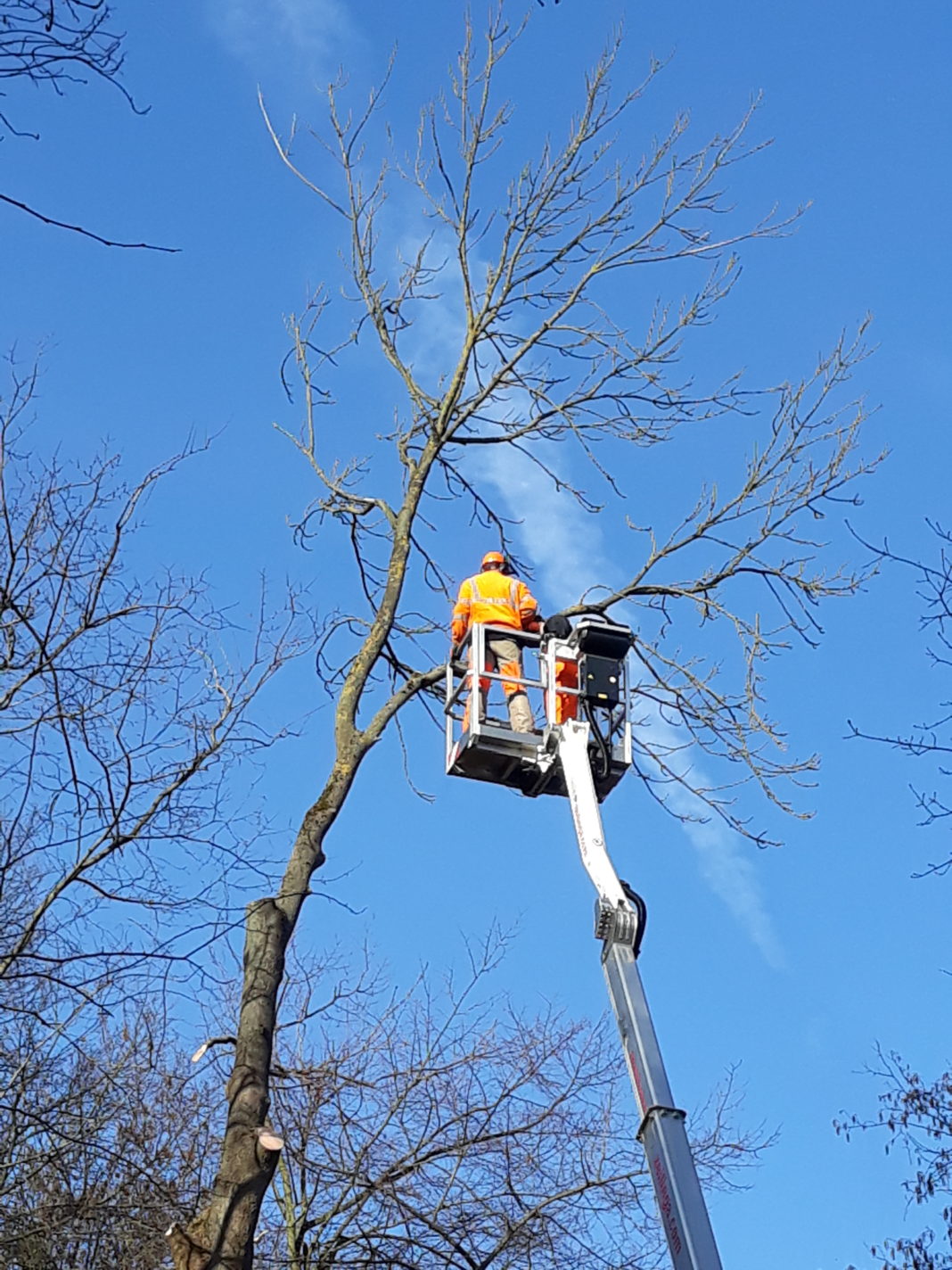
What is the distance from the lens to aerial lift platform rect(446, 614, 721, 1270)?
668cm

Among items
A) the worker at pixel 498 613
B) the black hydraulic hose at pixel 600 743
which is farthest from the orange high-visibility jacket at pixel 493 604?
the black hydraulic hose at pixel 600 743

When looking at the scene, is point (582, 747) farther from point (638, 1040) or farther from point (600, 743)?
point (638, 1040)

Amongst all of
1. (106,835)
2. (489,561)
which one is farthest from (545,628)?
(106,835)

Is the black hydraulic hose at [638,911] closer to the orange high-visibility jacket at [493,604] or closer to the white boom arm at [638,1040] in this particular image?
the white boom arm at [638,1040]

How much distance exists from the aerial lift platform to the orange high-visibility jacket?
0.67ft

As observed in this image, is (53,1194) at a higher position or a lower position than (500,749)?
lower

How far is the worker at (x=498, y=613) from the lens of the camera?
872 centimetres

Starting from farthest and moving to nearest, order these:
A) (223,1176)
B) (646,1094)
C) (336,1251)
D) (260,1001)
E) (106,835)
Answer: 1. (336,1251)
2. (106,835)
3. (260,1001)
4. (223,1176)
5. (646,1094)

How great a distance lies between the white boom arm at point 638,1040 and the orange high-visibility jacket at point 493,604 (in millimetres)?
1411

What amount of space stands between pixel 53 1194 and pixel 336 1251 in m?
1.89

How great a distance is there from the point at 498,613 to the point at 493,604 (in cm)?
7

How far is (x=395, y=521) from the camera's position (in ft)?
31.0

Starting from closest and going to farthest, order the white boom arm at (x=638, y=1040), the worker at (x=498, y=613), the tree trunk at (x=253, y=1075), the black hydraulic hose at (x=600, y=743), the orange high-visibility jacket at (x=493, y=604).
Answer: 1. the white boom arm at (x=638, y=1040)
2. the tree trunk at (x=253, y=1075)
3. the black hydraulic hose at (x=600, y=743)
4. the worker at (x=498, y=613)
5. the orange high-visibility jacket at (x=493, y=604)

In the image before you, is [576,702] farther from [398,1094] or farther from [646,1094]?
[398,1094]
